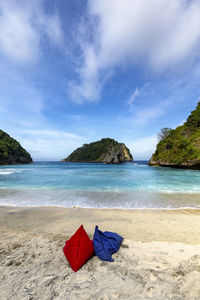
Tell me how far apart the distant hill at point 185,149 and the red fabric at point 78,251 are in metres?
45.1

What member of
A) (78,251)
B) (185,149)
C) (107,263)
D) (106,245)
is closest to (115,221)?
(106,245)

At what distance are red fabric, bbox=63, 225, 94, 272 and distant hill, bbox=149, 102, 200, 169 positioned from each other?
4513 cm

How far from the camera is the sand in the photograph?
2293 millimetres

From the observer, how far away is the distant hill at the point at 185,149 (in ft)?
129

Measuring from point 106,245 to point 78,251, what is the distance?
895 millimetres

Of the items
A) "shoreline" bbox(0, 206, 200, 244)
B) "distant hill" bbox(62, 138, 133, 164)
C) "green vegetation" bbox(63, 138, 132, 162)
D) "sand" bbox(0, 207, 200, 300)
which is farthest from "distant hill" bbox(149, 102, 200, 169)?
"green vegetation" bbox(63, 138, 132, 162)

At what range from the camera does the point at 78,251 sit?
3059mm

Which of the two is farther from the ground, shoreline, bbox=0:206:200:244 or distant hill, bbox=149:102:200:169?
distant hill, bbox=149:102:200:169

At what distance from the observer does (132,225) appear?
5.41 m

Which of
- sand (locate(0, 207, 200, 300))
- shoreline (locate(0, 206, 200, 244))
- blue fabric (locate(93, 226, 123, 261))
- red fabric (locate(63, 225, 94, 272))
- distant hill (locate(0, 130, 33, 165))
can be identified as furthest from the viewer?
distant hill (locate(0, 130, 33, 165))

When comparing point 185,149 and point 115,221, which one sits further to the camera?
point 185,149

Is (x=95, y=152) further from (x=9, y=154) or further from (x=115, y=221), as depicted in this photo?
(x=115, y=221)

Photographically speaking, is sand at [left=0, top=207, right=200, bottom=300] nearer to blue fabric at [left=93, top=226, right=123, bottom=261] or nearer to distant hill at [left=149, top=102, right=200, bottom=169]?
blue fabric at [left=93, top=226, right=123, bottom=261]

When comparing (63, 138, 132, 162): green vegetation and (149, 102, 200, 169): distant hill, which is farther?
(63, 138, 132, 162): green vegetation
